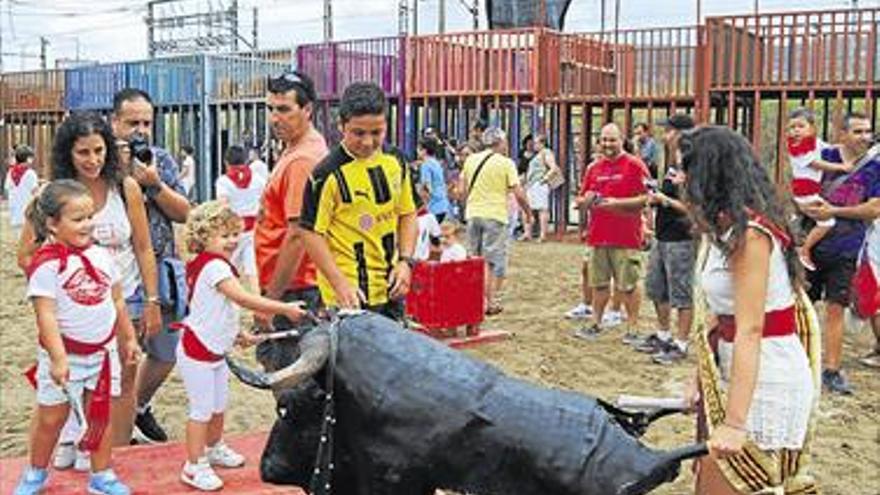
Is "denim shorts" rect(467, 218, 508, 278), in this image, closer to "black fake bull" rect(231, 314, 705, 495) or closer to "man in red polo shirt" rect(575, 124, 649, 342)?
"man in red polo shirt" rect(575, 124, 649, 342)

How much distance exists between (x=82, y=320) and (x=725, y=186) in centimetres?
232

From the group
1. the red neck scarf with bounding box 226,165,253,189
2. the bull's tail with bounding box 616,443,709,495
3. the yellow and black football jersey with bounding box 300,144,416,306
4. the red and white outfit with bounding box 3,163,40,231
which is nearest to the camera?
the bull's tail with bounding box 616,443,709,495

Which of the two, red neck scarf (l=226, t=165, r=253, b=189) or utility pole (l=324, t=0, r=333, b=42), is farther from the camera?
utility pole (l=324, t=0, r=333, b=42)

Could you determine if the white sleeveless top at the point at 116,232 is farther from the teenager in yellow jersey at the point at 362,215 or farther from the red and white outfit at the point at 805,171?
the red and white outfit at the point at 805,171

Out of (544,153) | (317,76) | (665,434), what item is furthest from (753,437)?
(317,76)

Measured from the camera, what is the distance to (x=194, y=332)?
4.27 m

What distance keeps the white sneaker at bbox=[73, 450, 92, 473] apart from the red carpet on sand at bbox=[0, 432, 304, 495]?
3 centimetres

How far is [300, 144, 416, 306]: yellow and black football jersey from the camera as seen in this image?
3938mm

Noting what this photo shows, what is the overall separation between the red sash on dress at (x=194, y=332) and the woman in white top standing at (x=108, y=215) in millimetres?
245

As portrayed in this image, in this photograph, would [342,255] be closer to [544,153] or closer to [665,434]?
[665,434]

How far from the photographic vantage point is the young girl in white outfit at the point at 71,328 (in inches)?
150

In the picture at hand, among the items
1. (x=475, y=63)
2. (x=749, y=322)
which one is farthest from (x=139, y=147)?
(x=475, y=63)

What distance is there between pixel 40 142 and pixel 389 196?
1214 inches

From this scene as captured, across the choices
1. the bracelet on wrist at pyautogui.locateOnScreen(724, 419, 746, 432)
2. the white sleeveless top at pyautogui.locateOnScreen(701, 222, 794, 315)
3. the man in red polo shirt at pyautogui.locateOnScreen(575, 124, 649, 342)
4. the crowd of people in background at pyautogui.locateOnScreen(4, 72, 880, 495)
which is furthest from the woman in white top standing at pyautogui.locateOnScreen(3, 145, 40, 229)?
the bracelet on wrist at pyautogui.locateOnScreen(724, 419, 746, 432)
